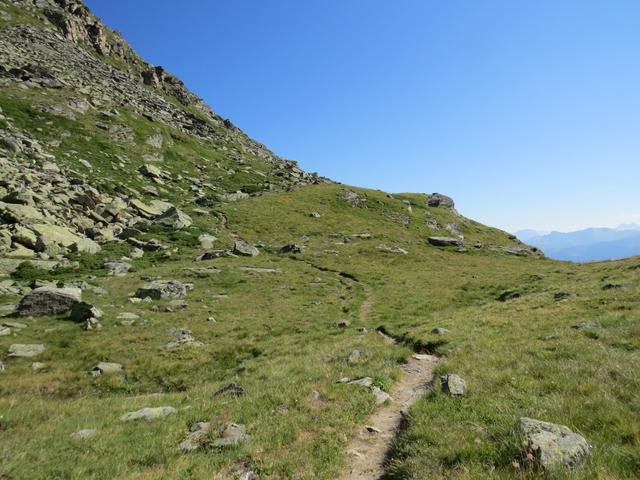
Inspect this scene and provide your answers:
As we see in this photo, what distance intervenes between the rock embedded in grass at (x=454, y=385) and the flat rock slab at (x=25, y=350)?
729 inches

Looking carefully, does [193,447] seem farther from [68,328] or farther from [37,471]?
[68,328]

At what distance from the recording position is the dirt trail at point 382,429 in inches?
331

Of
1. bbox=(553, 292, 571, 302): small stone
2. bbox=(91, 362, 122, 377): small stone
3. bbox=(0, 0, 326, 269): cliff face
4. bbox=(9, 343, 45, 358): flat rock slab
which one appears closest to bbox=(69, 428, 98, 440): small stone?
bbox=(91, 362, 122, 377): small stone

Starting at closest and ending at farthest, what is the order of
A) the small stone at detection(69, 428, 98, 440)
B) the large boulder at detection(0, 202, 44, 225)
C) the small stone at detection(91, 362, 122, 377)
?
the small stone at detection(69, 428, 98, 440) < the small stone at detection(91, 362, 122, 377) < the large boulder at detection(0, 202, 44, 225)

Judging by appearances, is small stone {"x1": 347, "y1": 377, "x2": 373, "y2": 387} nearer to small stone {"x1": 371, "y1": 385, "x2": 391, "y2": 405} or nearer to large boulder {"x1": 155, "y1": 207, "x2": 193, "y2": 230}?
small stone {"x1": 371, "y1": 385, "x2": 391, "y2": 405}

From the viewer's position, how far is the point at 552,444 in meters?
6.82

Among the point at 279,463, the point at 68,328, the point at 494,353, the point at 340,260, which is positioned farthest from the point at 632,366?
the point at 340,260

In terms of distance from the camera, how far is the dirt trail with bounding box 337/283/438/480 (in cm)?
841

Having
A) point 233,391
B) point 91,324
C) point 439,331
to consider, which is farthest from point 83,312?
point 439,331

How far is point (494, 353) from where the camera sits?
45.4ft

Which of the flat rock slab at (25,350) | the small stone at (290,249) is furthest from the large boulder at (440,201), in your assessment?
the flat rock slab at (25,350)

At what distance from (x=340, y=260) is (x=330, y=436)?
124ft

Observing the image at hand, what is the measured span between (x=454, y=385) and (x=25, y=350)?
19351 millimetres

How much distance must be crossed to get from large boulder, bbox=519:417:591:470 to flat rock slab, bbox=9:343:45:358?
67.3ft
